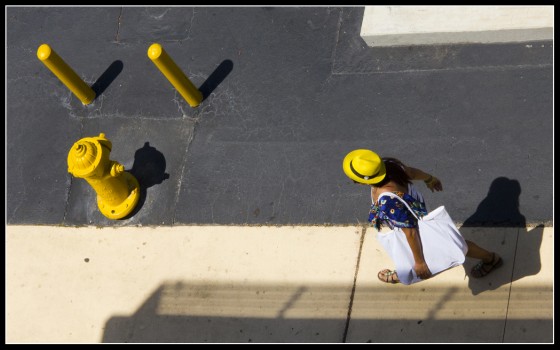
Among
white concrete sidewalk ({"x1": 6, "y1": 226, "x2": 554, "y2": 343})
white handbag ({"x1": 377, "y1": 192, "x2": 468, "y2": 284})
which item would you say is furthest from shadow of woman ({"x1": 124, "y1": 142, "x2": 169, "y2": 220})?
white handbag ({"x1": 377, "y1": 192, "x2": 468, "y2": 284})

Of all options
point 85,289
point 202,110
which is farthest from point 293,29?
point 85,289

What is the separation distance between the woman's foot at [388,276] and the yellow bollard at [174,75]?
252 cm

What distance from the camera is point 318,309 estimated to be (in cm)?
557

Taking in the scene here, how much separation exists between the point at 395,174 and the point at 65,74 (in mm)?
3775

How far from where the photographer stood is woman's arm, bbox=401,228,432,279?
457cm

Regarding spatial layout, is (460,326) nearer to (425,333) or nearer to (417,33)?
(425,333)

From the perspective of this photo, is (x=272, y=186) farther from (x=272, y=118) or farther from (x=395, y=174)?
(x=395, y=174)

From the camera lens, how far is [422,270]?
4703 mm

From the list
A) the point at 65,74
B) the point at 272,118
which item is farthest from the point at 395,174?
the point at 65,74

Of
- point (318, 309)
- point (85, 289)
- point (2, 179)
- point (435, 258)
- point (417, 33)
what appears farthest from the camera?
point (2, 179)

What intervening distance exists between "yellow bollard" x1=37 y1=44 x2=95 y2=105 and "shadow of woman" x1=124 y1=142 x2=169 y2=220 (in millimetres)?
942

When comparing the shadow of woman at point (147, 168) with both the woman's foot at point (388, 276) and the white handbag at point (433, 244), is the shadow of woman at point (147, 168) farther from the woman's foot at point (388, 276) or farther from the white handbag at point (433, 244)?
the white handbag at point (433, 244)

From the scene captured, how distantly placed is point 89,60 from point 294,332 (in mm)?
3761

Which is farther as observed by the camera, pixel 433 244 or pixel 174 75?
pixel 174 75
